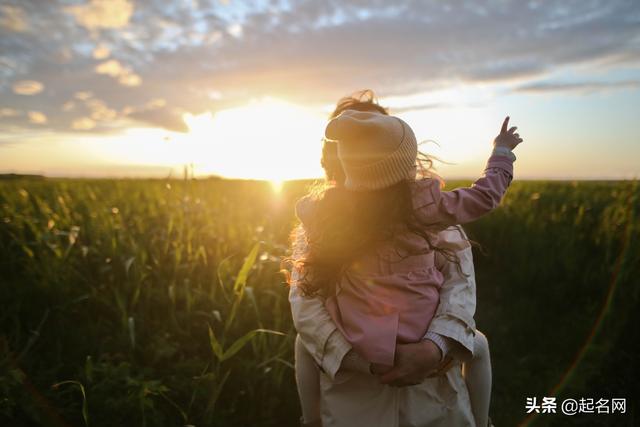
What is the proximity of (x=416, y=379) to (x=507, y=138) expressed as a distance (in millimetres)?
969

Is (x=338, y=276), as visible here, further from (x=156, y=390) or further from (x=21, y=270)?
(x=21, y=270)

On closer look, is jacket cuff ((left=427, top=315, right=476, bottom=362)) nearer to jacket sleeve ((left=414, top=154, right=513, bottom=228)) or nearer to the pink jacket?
the pink jacket

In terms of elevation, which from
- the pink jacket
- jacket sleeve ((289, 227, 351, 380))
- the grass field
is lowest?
the grass field

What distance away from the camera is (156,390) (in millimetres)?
2344

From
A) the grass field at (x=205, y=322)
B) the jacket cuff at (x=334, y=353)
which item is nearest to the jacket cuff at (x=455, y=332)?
the jacket cuff at (x=334, y=353)

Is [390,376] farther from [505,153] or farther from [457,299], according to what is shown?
[505,153]

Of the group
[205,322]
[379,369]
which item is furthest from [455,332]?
[205,322]

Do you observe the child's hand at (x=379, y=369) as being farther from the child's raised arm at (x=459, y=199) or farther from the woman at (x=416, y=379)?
the child's raised arm at (x=459, y=199)

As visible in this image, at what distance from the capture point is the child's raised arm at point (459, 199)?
1664 mm

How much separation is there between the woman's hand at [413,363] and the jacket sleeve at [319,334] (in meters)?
0.18

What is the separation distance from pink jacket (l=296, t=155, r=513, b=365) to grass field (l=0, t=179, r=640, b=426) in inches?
30.7

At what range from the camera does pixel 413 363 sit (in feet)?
5.09

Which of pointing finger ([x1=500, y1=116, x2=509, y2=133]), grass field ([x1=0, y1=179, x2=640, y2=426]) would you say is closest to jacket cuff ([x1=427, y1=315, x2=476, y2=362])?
pointing finger ([x1=500, y1=116, x2=509, y2=133])

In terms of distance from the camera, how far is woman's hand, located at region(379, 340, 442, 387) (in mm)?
1550
